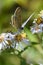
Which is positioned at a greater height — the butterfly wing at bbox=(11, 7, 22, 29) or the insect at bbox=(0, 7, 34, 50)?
the butterfly wing at bbox=(11, 7, 22, 29)

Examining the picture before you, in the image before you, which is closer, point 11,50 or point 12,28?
point 11,50

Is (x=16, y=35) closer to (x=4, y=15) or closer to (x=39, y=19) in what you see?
(x=39, y=19)

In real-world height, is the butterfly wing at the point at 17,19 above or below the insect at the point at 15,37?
above

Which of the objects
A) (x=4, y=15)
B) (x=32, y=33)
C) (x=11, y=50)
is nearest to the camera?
(x=11, y=50)

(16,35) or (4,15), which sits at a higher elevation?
(4,15)

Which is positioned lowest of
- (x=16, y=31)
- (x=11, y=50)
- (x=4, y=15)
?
(x=11, y=50)

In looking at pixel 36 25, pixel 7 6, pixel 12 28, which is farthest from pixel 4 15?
pixel 36 25

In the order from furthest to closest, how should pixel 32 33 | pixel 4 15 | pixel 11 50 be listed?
pixel 4 15
pixel 32 33
pixel 11 50
